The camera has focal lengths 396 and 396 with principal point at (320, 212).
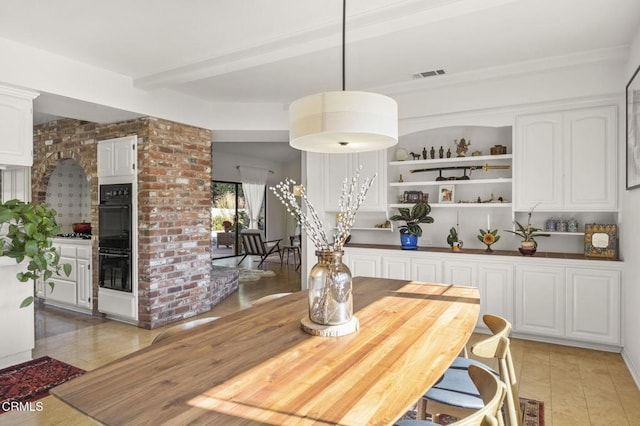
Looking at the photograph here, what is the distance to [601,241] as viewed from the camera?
146 inches

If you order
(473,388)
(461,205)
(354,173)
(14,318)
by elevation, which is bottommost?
(14,318)

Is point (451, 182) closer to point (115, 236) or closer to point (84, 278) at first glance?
point (115, 236)

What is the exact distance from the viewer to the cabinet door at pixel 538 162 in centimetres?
391

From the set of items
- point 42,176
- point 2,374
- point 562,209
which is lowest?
point 2,374

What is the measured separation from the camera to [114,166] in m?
4.63

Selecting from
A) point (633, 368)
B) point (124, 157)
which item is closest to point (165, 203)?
point (124, 157)

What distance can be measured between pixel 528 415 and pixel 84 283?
16.4 ft

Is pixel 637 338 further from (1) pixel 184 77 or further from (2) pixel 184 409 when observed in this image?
(1) pixel 184 77

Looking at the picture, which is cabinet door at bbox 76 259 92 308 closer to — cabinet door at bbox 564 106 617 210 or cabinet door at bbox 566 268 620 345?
cabinet door at bbox 566 268 620 345

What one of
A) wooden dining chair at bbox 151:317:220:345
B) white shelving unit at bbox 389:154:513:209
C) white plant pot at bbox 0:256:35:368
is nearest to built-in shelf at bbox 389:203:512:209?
white shelving unit at bbox 389:154:513:209

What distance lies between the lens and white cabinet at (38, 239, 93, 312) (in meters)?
4.97

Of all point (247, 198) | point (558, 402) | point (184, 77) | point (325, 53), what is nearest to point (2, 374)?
point (184, 77)

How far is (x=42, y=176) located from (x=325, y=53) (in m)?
4.50

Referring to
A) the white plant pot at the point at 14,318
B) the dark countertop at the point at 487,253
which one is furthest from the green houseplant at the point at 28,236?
the dark countertop at the point at 487,253
